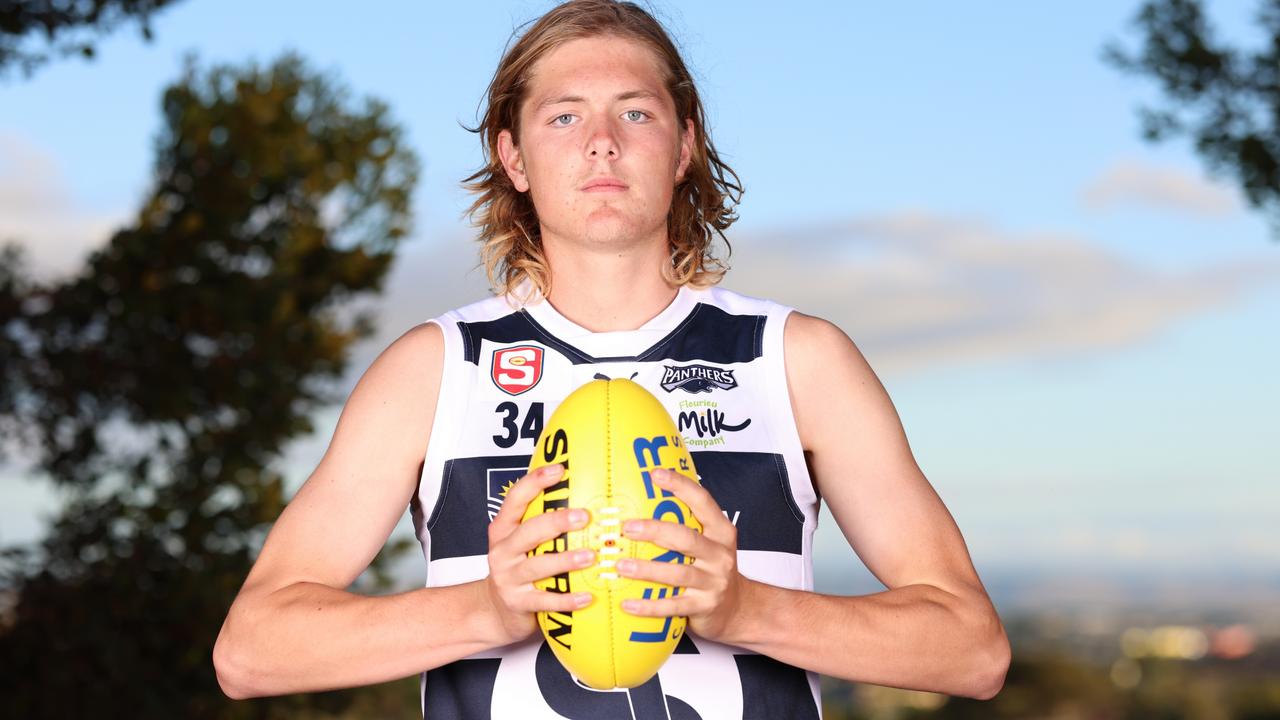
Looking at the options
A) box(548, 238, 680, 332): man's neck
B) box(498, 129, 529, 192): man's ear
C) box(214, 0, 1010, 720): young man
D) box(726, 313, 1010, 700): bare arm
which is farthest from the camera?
box(498, 129, 529, 192): man's ear

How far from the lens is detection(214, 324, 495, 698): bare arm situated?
95.1 inches

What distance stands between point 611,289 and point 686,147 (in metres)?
0.50

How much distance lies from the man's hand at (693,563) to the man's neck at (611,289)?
0.89 meters

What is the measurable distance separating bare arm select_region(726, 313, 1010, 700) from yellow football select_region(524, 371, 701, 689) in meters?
0.20

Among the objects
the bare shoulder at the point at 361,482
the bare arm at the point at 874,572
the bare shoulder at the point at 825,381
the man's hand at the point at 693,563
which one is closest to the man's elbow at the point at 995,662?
the bare arm at the point at 874,572

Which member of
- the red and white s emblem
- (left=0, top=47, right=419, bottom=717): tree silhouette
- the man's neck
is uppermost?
(left=0, top=47, right=419, bottom=717): tree silhouette

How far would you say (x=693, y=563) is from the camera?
81.7 inches

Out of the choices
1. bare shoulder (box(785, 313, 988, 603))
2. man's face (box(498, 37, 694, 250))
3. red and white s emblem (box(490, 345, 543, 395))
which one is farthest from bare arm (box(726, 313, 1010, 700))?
red and white s emblem (box(490, 345, 543, 395))

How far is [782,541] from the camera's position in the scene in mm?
2766

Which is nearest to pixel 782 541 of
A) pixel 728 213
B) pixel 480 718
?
pixel 480 718

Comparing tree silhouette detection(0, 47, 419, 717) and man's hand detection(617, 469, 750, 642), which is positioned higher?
tree silhouette detection(0, 47, 419, 717)

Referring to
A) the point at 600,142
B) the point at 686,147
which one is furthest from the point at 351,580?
the point at 686,147

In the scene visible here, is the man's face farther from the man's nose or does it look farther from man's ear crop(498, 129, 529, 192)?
man's ear crop(498, 129, 529, 192)

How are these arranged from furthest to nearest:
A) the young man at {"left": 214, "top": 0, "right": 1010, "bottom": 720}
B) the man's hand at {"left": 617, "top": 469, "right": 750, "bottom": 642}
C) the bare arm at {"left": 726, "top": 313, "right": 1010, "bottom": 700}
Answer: the young man at {"left": 214, "top": 0, "right": 1010, "bottom": 720} < the bare arm at {"left": 726, "top": 313, "right": 1010, "bottom": 700} < the man's hand at {"left": 617, "top": 469, "right": 750, "bottom": 642}
